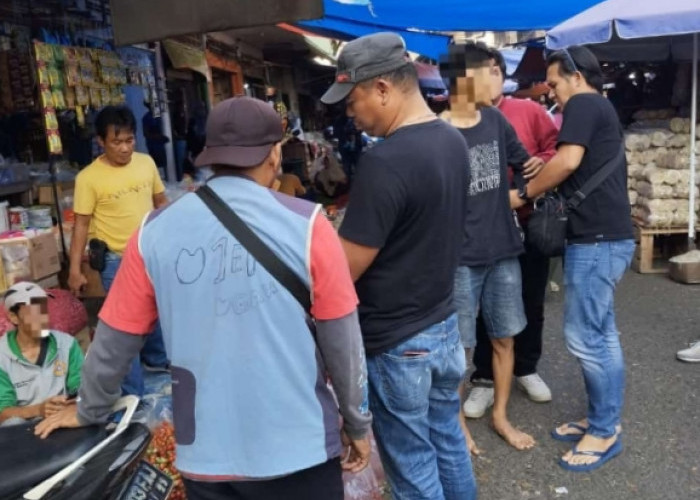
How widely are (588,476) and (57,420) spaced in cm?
241

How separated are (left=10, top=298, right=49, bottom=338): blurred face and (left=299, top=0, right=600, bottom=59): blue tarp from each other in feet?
11.1

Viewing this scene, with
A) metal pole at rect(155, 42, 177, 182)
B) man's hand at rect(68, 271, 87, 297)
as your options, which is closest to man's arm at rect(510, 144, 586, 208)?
man's hand at rect(68, 271, 87, 297)

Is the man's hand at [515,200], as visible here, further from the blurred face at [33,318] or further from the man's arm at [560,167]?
the blurred face at [33,318]

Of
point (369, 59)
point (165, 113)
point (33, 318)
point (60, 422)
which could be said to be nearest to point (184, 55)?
point (165, 113)

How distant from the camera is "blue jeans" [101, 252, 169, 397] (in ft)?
12.7

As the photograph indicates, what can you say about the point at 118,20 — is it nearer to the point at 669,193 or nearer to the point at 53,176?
the point at 53,176

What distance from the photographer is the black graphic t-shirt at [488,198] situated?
3.04 meters

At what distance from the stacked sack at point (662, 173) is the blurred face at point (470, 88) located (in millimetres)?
4397

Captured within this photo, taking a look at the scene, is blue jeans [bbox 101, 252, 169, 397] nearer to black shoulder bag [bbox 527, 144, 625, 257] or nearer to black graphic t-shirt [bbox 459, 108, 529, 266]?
black graphic t-shirt [bbox 459, 108, 529, 266]

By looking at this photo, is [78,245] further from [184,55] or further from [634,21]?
[634,21]

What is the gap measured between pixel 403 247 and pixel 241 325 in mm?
715

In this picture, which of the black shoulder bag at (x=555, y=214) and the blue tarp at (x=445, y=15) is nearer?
the black shoulder bag at (x=555, y=214)

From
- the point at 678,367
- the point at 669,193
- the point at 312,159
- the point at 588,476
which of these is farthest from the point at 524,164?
the point at 312,159

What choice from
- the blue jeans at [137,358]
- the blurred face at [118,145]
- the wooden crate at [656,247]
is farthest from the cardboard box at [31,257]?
the wooden crate at [656,247]
